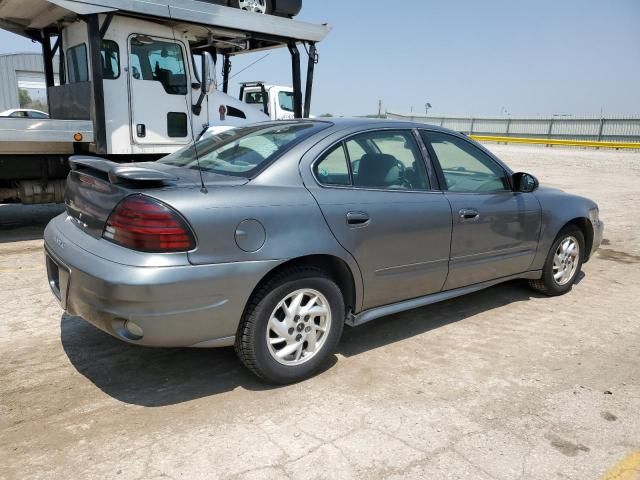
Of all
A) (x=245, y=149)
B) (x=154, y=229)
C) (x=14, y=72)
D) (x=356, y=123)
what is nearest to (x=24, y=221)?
(x=245, y=149)

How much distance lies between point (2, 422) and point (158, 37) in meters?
5.92

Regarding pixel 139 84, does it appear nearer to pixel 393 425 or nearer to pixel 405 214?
pixel 405 214

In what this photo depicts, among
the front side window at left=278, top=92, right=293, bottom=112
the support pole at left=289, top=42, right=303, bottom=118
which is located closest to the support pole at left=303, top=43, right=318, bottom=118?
the support pole at left=289, top=42, right=303, bottom=118

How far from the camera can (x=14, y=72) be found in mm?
25547

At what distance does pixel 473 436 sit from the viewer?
2812 mm

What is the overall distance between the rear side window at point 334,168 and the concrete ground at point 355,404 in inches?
47.7

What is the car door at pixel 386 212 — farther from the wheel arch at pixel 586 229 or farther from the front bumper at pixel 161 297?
the wheel arch at pixel 586 229

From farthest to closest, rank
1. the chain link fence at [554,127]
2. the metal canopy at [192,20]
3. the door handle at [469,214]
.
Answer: the chain link fence at [554,127] → the metal canopy at [192,20] → the door handle at [469,214]

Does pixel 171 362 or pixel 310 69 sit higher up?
pixel 310 69

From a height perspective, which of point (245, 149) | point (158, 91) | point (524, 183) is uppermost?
point (158, 91)

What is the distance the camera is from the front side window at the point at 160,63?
7.27m

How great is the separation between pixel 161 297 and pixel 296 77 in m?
6.75

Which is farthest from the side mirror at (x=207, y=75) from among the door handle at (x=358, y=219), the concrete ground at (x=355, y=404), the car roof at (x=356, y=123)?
the door handle at (x=358, y=219)

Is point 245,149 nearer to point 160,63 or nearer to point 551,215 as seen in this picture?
point 551,215
